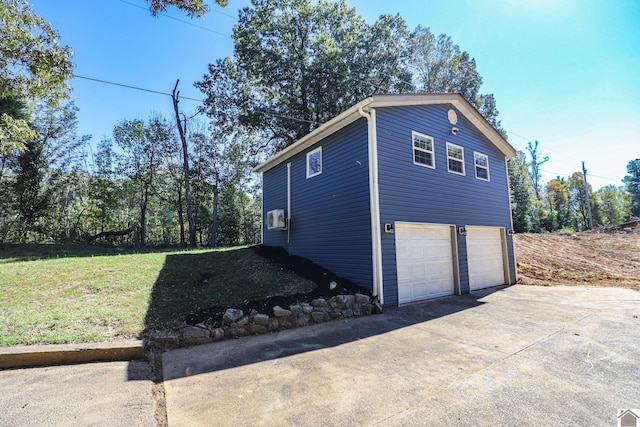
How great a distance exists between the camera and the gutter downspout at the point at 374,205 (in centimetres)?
608

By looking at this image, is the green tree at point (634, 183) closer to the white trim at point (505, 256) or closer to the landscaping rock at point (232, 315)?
the white trim at point (505, 256)

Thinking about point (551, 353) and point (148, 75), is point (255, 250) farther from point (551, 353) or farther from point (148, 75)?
point (551, 353)

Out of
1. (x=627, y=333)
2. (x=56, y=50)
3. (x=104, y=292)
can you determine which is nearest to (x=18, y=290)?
(x=104, y=292)

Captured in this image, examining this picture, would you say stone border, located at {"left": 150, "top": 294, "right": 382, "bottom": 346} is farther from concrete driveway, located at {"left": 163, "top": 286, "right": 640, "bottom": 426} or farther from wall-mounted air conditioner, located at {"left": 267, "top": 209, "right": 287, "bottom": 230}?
wall-mounted air conditioner, located at {"left": 267, "top": 209, "right": 287, "bottom": 230}

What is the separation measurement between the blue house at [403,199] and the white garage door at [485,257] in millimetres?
31

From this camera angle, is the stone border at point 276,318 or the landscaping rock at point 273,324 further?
the landscaping rock at point 273,324

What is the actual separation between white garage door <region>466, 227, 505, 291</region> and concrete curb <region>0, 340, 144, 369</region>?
26.6 ft

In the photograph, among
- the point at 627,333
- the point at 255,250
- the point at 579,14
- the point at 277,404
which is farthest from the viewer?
the point at 255,250

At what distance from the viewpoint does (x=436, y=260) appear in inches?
293

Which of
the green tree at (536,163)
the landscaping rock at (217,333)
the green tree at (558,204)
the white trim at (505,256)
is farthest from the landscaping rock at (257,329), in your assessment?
the green tree at (536,163)

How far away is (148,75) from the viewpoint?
9.04m

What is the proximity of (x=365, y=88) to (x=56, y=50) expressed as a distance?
15.3 m

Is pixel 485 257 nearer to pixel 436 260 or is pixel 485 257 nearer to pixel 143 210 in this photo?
pixel 436 260

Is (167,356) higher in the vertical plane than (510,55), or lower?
lower
